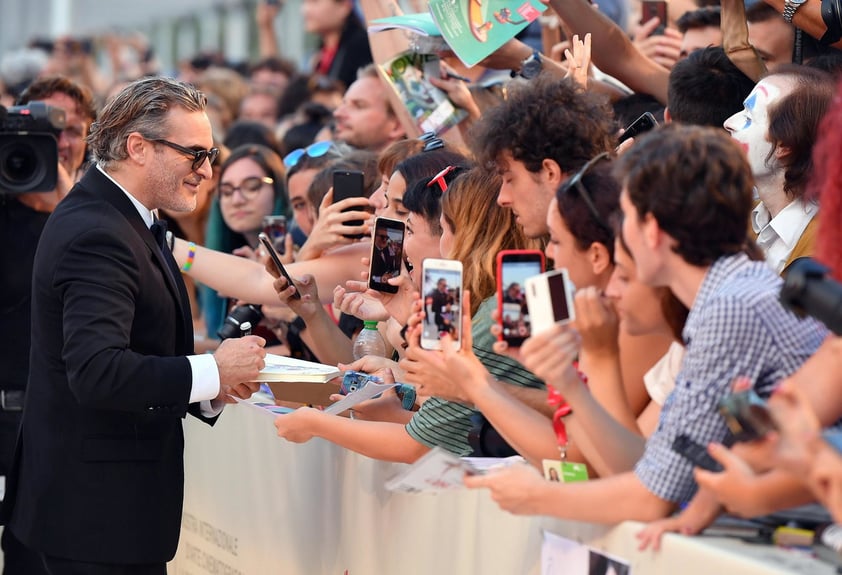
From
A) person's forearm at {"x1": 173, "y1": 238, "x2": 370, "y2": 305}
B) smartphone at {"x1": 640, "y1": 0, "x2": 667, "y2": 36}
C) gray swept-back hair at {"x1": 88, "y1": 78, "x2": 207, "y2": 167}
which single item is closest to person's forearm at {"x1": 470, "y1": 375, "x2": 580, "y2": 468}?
gray swept-back hair at {"x1": 88, "y1": 78, "x2": 207, "y2": 167}

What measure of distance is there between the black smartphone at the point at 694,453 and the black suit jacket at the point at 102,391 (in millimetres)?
1522

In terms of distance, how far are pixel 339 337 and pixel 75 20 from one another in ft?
76.6

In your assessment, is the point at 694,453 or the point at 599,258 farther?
the point at 599,258

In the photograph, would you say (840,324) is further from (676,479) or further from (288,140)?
(288,140)

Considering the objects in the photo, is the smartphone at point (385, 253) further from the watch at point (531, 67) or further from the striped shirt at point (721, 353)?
the striped shirt at point (721, 353)

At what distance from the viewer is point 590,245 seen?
280cm

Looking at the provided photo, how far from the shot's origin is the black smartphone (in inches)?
92.4

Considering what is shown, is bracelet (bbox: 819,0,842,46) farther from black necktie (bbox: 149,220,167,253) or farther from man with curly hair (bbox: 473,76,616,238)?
black necktie (bbox: 149,220,167,253)

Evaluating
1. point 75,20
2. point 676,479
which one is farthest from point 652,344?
point 75,20

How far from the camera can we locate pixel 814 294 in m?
2.13

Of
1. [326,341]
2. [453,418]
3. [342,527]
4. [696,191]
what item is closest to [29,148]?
[326,341]

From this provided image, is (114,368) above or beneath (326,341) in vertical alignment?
above

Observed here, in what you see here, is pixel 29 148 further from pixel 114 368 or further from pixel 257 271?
pixel 114 368

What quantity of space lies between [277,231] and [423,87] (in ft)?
3.11
